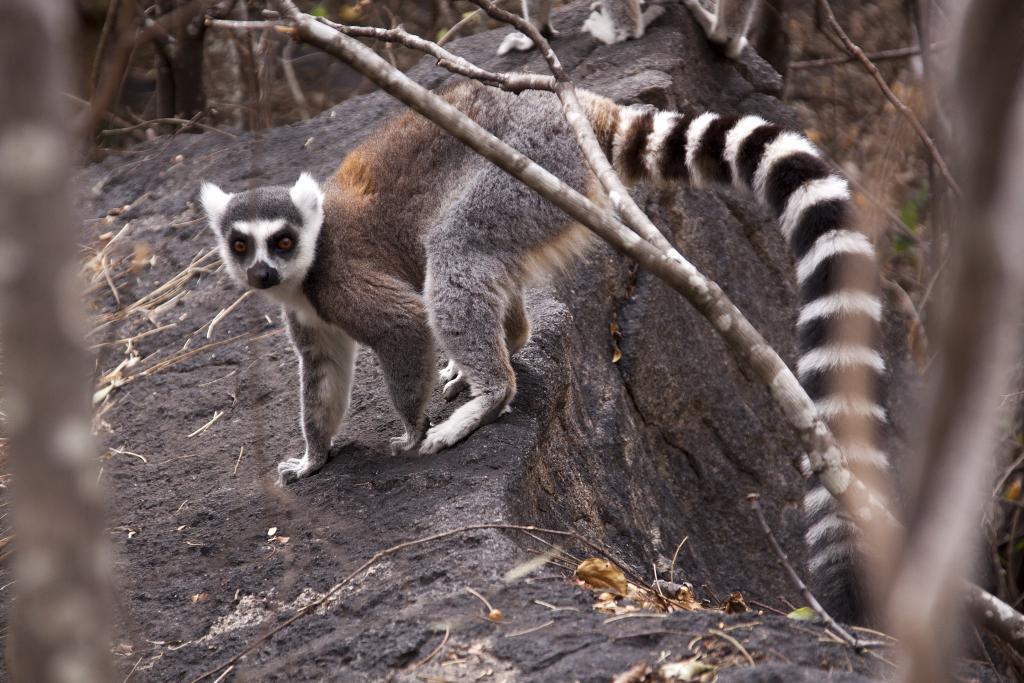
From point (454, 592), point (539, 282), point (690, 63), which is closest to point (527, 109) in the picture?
point (539, 282)

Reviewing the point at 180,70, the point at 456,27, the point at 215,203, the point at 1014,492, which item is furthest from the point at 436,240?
the point at 180,70

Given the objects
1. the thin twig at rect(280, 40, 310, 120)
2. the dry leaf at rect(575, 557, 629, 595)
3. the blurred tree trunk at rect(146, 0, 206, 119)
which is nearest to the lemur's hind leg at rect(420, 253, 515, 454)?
the dry leaf at rect(575, 557, 629, 595)

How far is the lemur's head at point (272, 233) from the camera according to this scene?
477 centimetres

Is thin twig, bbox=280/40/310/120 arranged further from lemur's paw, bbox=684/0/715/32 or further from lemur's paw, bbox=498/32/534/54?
lemur's paw, bbox=684/0/715/32

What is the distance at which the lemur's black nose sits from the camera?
4672mm

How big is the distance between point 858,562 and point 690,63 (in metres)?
4.86

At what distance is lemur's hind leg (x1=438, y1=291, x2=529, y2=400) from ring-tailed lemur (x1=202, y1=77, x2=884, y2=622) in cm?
1

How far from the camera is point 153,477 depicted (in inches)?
209

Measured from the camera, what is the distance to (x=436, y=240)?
4828 millimetres

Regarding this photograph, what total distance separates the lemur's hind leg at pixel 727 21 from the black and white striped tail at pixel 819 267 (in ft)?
10.5

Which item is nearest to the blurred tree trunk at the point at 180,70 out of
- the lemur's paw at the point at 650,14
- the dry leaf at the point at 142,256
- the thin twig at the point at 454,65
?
the dry leaf at the point at 142,256

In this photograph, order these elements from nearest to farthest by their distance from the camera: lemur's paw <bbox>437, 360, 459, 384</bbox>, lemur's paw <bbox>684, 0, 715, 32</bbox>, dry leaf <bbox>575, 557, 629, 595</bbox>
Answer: dry leaf <bbox>575, 557, 629, 595</bbox>
lemur's paw <bbox>437, 360, 459, 384</bbox>
lemur's paw <bbox>684, 0, 715, 32</bbox>

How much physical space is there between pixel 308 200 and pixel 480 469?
154 centimetres

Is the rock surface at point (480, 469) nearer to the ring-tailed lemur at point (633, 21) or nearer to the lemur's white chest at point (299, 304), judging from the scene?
the ring-tailed lemur at point (633, 21)
